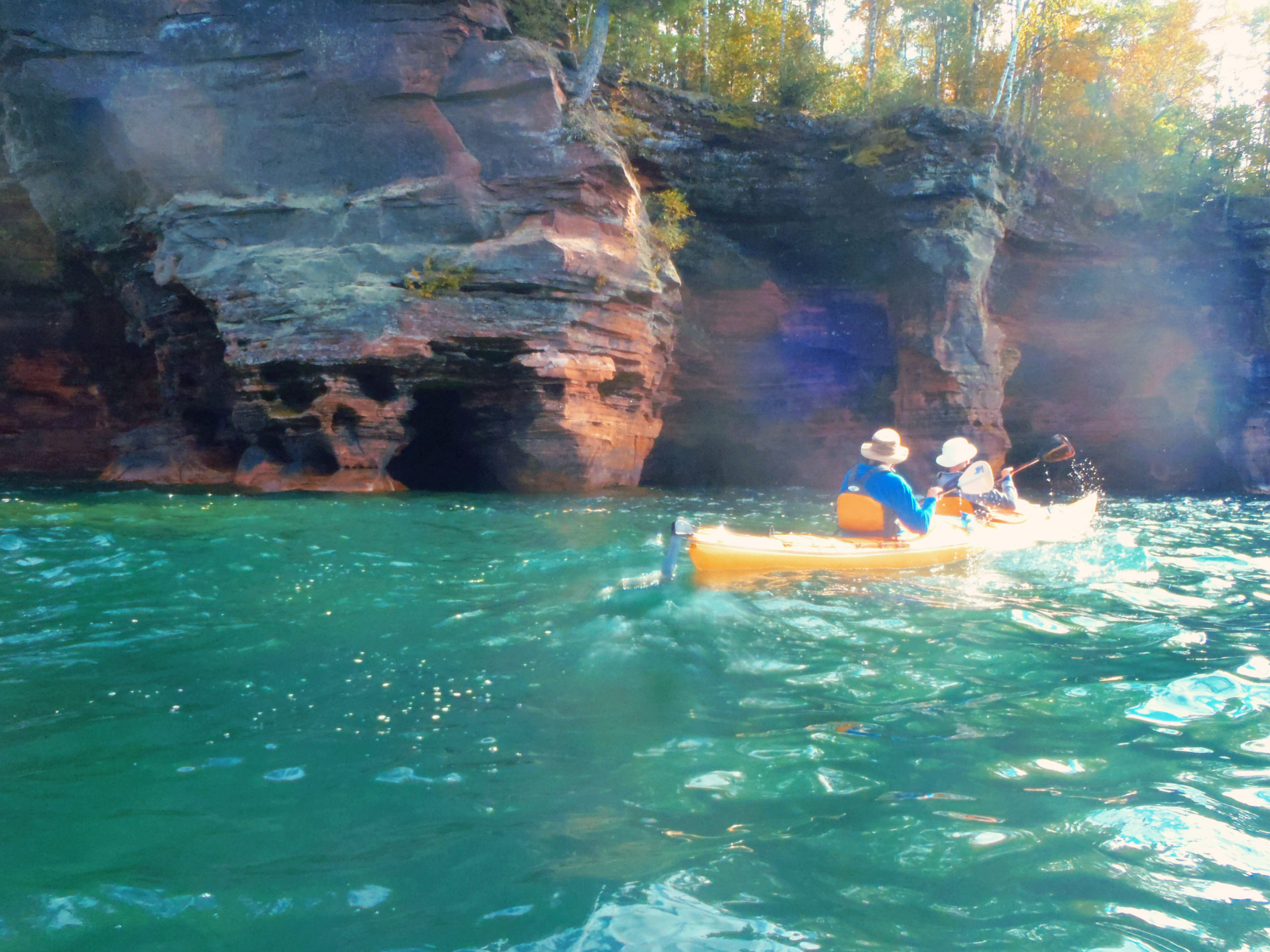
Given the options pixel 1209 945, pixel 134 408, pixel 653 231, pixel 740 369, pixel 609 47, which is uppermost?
pixel 609 47

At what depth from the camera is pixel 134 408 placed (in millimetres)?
18984

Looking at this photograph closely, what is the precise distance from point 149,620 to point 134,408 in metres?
16.6

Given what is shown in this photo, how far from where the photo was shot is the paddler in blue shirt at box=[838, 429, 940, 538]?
23.9 ft

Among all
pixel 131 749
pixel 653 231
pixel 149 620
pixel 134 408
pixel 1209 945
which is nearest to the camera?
pixel 1209 945

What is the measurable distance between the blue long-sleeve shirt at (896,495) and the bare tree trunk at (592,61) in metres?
9.93

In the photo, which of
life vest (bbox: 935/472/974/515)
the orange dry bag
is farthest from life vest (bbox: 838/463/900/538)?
life vest (bbox: 935/472/974/515)

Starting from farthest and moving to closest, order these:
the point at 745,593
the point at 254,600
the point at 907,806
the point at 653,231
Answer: the point at 653,231 → the point at 745,593 → the point at 254,600 → the point at 907,806

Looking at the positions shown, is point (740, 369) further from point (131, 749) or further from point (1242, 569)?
point (131, 749)

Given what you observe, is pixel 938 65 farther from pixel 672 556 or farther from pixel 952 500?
pixel 672 556

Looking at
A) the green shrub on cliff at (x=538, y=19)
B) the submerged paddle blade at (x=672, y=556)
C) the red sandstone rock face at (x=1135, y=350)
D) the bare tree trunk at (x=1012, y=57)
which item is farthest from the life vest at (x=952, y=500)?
the bare tree trunk at (x=1012, y=57)

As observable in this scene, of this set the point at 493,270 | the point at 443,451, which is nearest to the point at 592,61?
the point at 493,270

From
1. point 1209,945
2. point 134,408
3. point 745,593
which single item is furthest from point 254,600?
point 134,408

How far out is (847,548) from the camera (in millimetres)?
6863

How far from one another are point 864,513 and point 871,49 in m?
18.4
